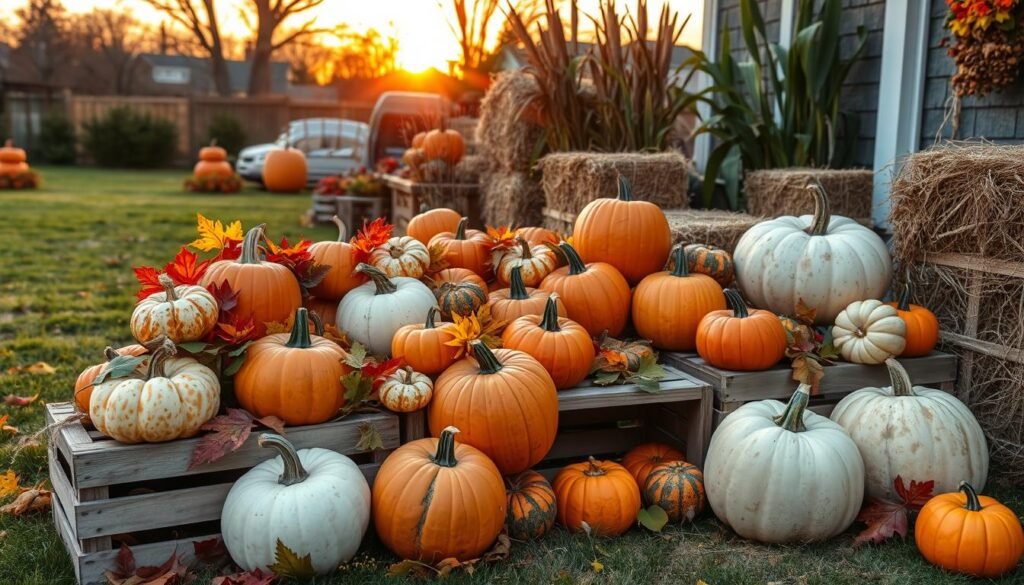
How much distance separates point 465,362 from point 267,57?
23.6m

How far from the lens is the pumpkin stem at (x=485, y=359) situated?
103 inches

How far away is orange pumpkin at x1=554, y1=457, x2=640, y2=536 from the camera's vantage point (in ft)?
8.66

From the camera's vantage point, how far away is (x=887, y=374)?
3.16m

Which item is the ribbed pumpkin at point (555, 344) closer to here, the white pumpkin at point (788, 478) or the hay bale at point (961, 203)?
the white pumpkin at point (788, 478)

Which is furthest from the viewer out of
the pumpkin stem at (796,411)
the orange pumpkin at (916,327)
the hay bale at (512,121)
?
the hay bale at (512,121)

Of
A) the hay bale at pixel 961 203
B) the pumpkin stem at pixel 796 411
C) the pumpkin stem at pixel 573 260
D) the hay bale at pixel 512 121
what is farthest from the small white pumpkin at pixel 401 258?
the hay bale at pixel 512 121

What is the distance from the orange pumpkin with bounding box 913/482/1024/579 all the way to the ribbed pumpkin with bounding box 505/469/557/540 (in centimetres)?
105

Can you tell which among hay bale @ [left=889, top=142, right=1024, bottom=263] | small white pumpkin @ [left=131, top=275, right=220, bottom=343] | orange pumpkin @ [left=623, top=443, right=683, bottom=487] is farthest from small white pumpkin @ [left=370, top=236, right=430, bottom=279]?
hay bale @ [left=889, top=142, right=1024, bottom=263]

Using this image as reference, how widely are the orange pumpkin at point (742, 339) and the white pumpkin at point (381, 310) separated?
958mm

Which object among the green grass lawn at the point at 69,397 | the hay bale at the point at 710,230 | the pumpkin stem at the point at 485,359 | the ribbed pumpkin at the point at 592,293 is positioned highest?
the hay bale at the point at 710,230

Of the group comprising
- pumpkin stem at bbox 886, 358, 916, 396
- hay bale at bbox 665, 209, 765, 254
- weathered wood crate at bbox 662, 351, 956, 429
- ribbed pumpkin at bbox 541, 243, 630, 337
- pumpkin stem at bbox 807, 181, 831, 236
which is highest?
pumpkin stem at bbox 807, 181, 831, 236

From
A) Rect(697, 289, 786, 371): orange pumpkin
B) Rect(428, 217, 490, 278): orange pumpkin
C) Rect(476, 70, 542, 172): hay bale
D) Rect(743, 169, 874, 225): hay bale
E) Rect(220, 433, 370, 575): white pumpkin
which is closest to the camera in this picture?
Rect(220, 433, 370, 575): white pumpkin

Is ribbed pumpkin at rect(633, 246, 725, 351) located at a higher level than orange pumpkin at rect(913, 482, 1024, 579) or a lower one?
higher

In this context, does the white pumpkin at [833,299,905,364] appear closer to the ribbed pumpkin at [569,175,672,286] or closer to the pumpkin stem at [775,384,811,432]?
the pumpkin stem at [775,384,811,432]
